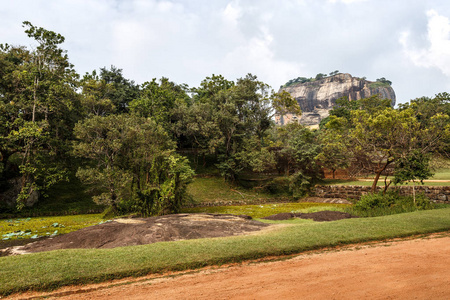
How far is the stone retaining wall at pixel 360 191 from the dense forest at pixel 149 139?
2157mm

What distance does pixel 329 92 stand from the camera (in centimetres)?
12525

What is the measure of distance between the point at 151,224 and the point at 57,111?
18155 mm

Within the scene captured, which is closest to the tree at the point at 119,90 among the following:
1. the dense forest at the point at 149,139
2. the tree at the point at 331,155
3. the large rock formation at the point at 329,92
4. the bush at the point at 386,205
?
the dense forest at the point at 149,139

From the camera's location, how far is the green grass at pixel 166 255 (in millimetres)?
6219

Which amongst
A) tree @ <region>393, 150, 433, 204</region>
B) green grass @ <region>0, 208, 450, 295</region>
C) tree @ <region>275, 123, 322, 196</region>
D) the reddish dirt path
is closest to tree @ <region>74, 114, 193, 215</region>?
green grass @ <region>0, 208, 450, 295</region>

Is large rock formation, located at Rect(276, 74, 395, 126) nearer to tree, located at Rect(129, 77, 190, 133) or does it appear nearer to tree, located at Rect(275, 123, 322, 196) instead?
tree, located at Rect(275, 123, 322, 196)

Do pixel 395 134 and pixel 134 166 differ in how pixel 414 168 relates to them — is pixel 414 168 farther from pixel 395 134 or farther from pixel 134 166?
pixel 134 166

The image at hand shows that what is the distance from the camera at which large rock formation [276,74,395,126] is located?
119 meters

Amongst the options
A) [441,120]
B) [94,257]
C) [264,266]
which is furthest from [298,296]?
[441,120]

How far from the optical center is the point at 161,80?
4875cm

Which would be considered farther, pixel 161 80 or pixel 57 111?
pixel 161 80

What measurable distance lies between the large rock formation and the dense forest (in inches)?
3482

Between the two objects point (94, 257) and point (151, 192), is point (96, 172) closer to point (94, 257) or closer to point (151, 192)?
point (151, 192)

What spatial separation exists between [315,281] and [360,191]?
23.7 m
